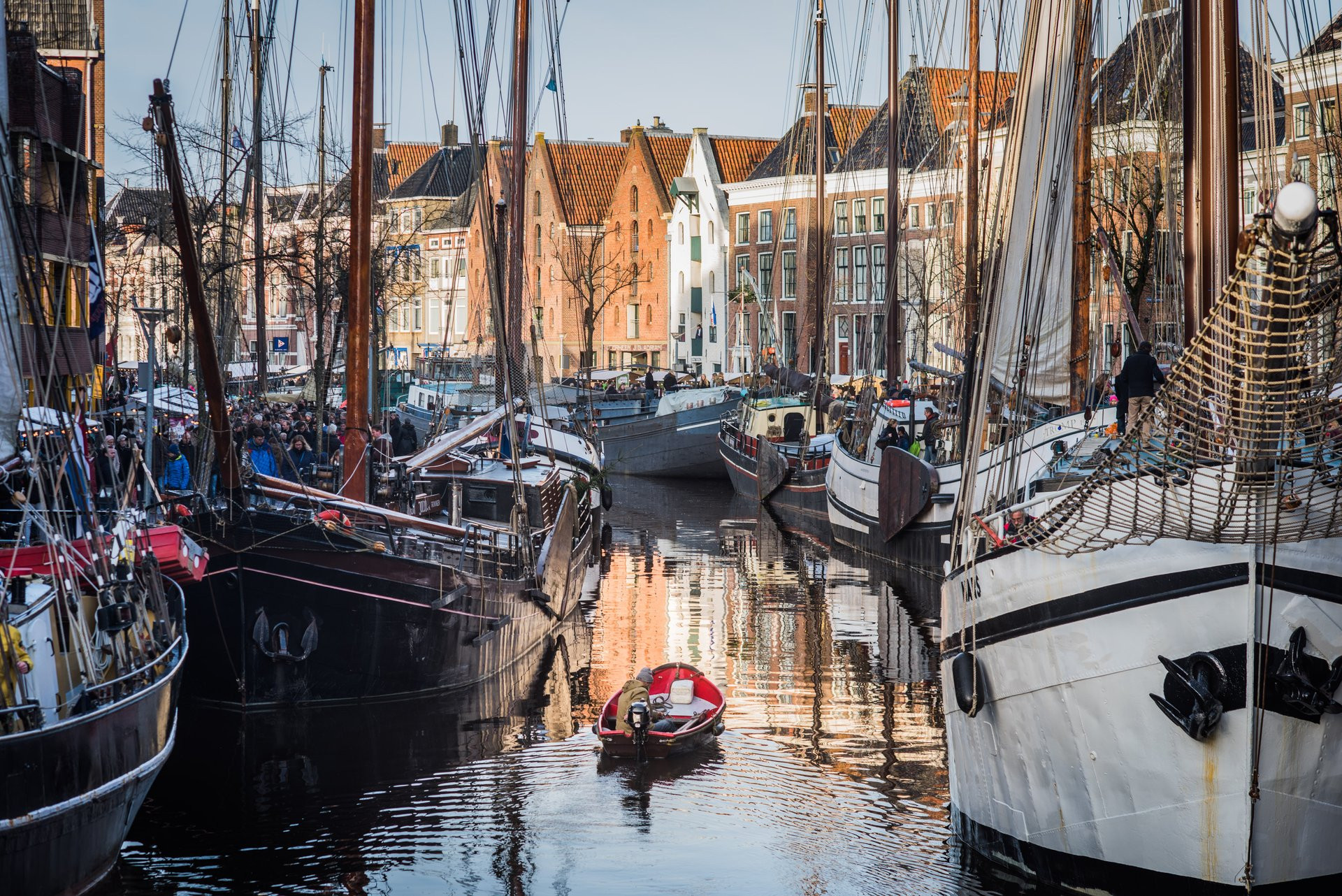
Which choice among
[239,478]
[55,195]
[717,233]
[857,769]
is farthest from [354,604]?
[717,233]

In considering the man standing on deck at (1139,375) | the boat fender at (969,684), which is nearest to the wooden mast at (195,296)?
the boat fender at (969,684)

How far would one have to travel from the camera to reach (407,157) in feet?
351

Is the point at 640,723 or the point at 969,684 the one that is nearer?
the point at 969,684

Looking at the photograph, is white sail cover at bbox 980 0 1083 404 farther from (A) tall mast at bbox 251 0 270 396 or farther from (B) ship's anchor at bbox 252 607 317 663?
(A) tall mast at bbox 251 0 270 396

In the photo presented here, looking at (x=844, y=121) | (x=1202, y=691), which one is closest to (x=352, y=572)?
(x=1202, y=691)

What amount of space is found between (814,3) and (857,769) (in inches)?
1351

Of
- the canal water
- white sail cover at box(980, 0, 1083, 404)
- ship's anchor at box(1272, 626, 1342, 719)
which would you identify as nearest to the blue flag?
the canal water

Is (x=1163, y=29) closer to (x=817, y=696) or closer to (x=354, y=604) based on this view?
(x=817, y=696)

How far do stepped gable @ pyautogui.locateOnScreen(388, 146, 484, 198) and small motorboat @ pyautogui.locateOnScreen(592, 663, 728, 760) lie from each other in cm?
8102

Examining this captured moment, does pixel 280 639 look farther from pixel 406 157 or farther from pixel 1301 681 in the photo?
pixel 406 157

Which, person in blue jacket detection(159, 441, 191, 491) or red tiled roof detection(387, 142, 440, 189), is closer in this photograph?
person in blue jacket detection(159, 441, 191, 491)

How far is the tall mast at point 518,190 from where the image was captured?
1073 inches

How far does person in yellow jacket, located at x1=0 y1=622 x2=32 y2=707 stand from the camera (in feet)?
36.8

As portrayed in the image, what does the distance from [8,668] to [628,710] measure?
7.00 m
